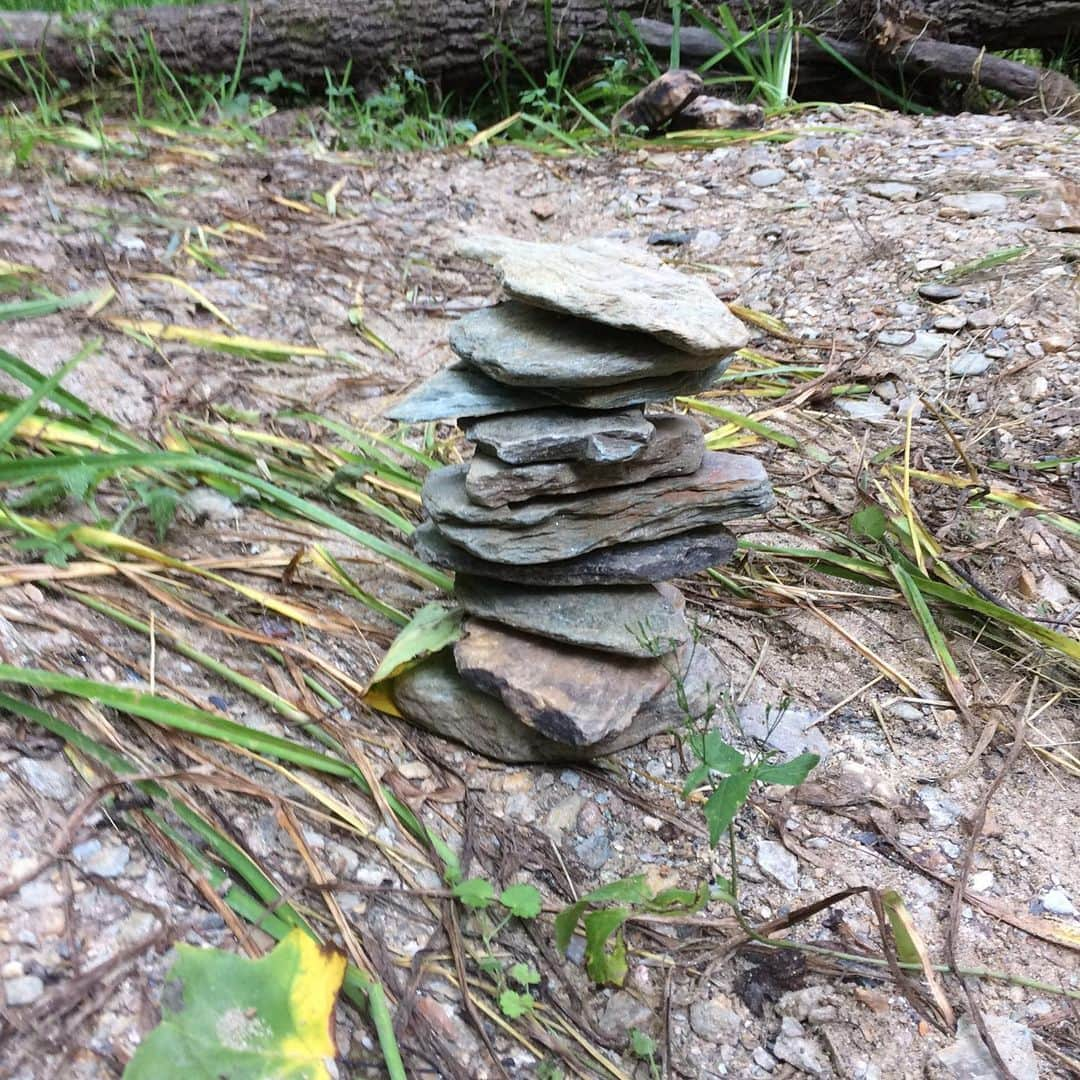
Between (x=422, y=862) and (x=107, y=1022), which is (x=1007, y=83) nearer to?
(x=422, y=862)

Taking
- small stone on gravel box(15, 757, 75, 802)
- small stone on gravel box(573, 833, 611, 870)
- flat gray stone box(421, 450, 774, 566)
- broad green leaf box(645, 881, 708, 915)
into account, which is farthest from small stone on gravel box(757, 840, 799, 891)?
small stone on gravel box(15, 757, 75, 802)

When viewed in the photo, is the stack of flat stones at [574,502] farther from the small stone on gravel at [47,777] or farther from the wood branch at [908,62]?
the wood branch at [908,62]

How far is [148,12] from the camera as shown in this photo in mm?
4945

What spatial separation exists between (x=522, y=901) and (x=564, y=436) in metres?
0.76

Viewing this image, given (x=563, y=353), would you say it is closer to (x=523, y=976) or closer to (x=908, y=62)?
(x=523, y=976)

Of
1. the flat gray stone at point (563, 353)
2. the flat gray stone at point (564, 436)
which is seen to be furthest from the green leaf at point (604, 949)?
the flat gray stone at point (563, 353)

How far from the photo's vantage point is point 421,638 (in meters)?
1.91

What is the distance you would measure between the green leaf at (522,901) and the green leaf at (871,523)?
1330 millimetres

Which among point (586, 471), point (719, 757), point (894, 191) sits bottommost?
point (719, 757)

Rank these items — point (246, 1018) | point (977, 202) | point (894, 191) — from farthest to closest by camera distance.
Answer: point (894, 191) < point (977, 202) < point (246, 1018)

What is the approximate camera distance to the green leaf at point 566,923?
1478 millimetres

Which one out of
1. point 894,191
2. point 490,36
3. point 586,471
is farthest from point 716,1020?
point 490,36

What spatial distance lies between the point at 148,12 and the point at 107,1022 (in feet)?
16.9

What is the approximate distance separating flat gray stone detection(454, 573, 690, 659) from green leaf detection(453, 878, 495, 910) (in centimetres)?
49
